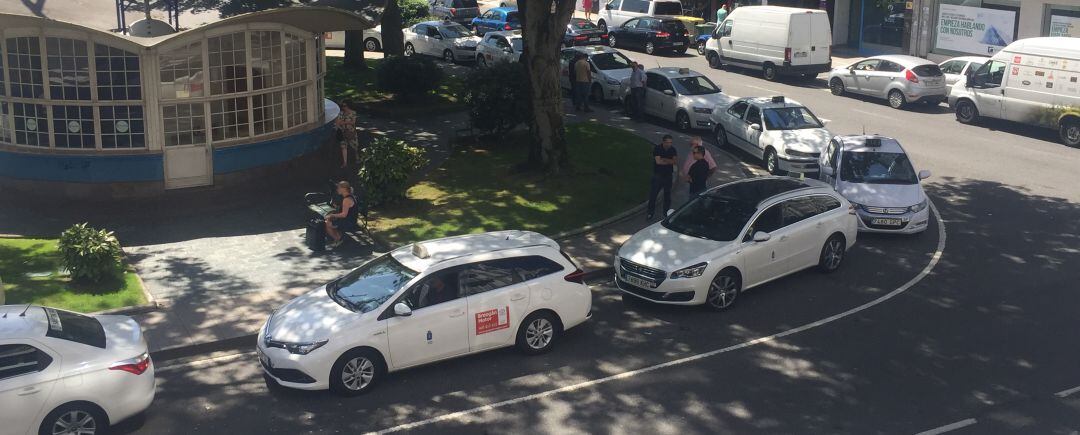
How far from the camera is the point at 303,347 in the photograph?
11.4 m

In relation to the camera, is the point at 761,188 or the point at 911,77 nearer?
the point at 761,188

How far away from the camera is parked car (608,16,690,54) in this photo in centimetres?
4009

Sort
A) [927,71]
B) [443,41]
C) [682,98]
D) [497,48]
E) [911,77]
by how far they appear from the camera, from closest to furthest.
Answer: [682,98] → [911,77] → [927,71] → [497,48] → [443,41]

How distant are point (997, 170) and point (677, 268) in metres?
11.7

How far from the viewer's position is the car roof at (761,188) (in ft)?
50.5

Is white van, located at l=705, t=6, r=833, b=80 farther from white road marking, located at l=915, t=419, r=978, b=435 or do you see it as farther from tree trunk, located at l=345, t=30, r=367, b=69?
white road marking, located at l=915, t=419, r=978, b=435

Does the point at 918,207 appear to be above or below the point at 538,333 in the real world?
above

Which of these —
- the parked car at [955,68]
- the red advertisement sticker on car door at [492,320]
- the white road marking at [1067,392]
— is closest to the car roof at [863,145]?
the white road marking at [1067,392]

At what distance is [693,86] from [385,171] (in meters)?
10.6

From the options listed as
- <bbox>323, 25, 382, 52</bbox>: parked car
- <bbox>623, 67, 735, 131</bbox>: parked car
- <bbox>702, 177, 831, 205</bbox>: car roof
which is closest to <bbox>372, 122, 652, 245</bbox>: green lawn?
<bbox>623, 67, 735, 131</bbox>: parked car

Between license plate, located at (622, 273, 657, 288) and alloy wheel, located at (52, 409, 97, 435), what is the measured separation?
7.11 meters

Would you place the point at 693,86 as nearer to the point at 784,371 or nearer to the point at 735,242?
the point at 735,242

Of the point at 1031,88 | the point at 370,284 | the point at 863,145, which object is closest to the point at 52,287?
the point at 370,284

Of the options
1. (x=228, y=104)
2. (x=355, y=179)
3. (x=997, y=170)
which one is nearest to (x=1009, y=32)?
(x=997, y=170)
